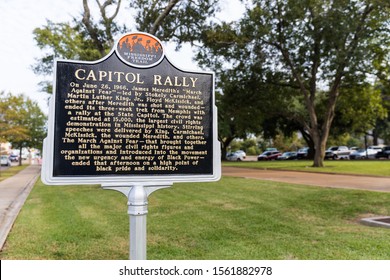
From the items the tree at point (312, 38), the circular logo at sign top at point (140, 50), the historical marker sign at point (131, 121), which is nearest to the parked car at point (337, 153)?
the tree at point (312, 38)

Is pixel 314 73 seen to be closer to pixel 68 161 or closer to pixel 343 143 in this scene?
pixel 68 161

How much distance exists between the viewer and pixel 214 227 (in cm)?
735

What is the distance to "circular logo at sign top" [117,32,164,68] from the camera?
4.68 meters

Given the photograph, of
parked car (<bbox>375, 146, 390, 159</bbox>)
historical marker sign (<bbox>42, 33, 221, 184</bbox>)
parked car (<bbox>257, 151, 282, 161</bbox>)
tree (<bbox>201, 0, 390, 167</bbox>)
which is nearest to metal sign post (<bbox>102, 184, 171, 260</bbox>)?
historical marker sign (<bbox>42, 33, 221, 184</bbox>)

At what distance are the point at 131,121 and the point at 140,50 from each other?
0.87m

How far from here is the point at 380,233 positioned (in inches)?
261

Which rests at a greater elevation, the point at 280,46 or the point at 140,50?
the point at 280,46

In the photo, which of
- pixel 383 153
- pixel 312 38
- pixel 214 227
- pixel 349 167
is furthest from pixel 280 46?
pixel 383 153

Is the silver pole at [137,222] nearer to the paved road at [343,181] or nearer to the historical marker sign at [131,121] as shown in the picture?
the historical marker sign at [131,121]

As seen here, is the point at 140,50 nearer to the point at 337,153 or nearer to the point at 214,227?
the point at 214,227

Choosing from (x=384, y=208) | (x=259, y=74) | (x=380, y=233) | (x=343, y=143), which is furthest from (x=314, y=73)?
(x=343, y=143)

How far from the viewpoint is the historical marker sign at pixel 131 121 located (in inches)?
173

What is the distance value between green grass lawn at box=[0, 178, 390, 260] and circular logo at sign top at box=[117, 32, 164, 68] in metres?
2.64

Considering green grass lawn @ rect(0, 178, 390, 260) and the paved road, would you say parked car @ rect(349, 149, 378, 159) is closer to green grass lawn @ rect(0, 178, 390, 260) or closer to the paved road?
the paved road
